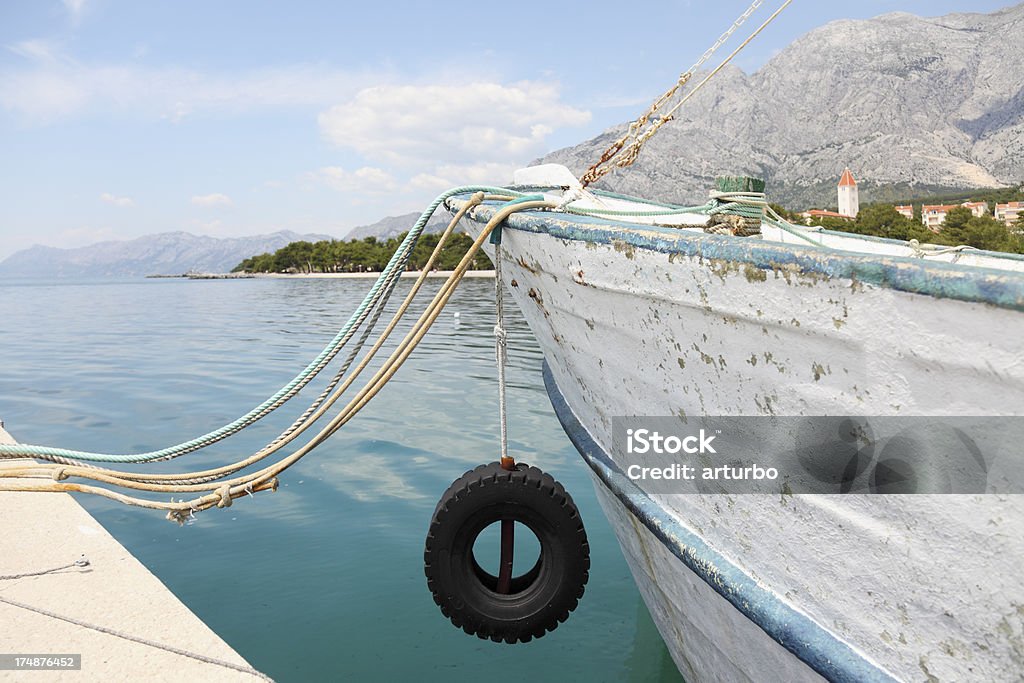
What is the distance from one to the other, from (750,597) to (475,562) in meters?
1.11

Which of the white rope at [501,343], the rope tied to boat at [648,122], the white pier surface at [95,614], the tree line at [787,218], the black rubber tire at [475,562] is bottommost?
the white pier surface at [95,614]

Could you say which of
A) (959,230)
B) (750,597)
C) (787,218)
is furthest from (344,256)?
(750,597)

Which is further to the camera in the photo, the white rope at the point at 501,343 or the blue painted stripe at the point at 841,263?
the white rope at the point at 501,343

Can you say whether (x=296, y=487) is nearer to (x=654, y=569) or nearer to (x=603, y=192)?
(x=603, y=192)

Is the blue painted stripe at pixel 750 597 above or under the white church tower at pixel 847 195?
under

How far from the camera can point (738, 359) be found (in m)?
1.87

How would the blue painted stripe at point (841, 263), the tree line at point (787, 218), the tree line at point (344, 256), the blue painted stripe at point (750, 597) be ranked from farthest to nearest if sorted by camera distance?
the tree line at point (344, 256) → the tree line at point (787, 218) → the blue painted stripe at point (750, 597) → the blue painted stripe at point (841, 263)

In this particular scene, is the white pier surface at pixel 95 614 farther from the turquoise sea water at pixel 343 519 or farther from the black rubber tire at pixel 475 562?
the black rubber tire at pixel 475 562

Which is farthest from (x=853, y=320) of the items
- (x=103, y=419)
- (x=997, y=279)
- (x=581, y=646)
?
(x=103, y=419)

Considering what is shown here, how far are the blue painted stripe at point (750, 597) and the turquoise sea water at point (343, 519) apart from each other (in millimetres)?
1792

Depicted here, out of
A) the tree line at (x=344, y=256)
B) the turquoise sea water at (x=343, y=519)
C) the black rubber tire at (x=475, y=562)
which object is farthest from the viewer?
the tree line at (x=344, y=256)

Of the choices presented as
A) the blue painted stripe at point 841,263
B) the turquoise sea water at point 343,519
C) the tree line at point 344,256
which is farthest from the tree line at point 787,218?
the blue painted stripe at point 841,263

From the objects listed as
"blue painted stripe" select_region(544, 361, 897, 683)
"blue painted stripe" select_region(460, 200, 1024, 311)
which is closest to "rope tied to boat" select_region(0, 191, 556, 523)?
"blue painted stripe" select_region(460, 200, 1024, 311)

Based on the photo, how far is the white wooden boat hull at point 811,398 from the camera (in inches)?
56.9
